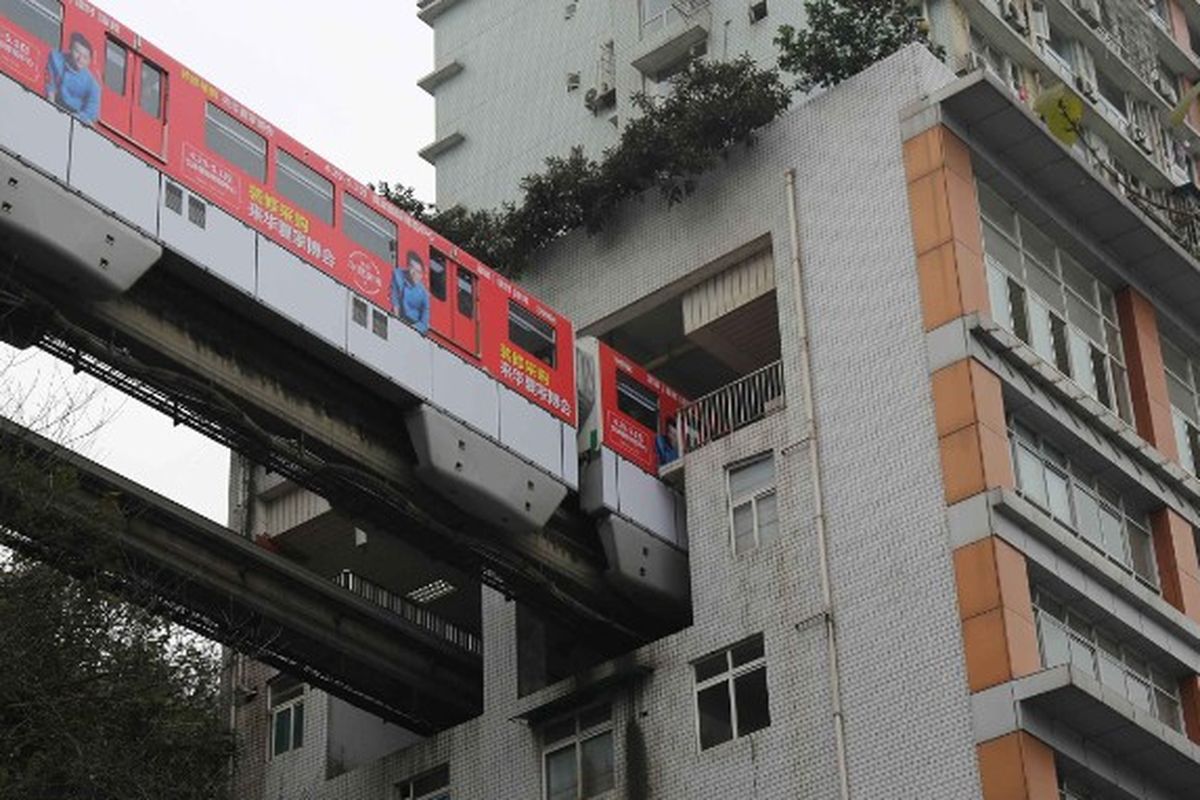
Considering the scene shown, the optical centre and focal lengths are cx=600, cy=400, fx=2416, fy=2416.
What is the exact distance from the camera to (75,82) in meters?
26.3

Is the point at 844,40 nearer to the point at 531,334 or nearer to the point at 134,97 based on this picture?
the point at 531,334

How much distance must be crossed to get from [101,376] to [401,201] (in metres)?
9.71

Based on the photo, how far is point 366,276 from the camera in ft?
96.3

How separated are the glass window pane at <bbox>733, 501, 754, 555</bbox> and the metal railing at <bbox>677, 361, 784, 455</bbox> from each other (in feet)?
5.13

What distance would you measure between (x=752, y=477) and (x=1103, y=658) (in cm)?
511

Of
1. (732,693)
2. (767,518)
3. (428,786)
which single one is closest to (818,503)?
(767,518)

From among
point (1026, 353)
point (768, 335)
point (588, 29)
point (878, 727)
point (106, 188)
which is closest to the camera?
point (106, 188)

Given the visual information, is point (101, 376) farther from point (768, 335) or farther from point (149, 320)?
point (768, 335)

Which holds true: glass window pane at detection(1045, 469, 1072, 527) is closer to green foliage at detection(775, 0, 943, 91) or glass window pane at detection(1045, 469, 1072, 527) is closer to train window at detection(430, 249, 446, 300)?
green foliage at detection(775, 0, 943, 91)

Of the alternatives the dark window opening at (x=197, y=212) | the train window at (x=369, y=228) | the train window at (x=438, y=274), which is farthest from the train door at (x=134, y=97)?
the train window at (x=438, y=274)

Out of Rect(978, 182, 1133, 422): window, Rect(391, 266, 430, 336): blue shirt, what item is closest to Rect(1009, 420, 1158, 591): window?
Rect(978, 182, 1133, 422): window

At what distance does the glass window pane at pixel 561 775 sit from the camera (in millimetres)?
31734

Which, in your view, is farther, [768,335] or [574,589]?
[768,335]

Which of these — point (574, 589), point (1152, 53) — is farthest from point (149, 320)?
point (1152, 53)
